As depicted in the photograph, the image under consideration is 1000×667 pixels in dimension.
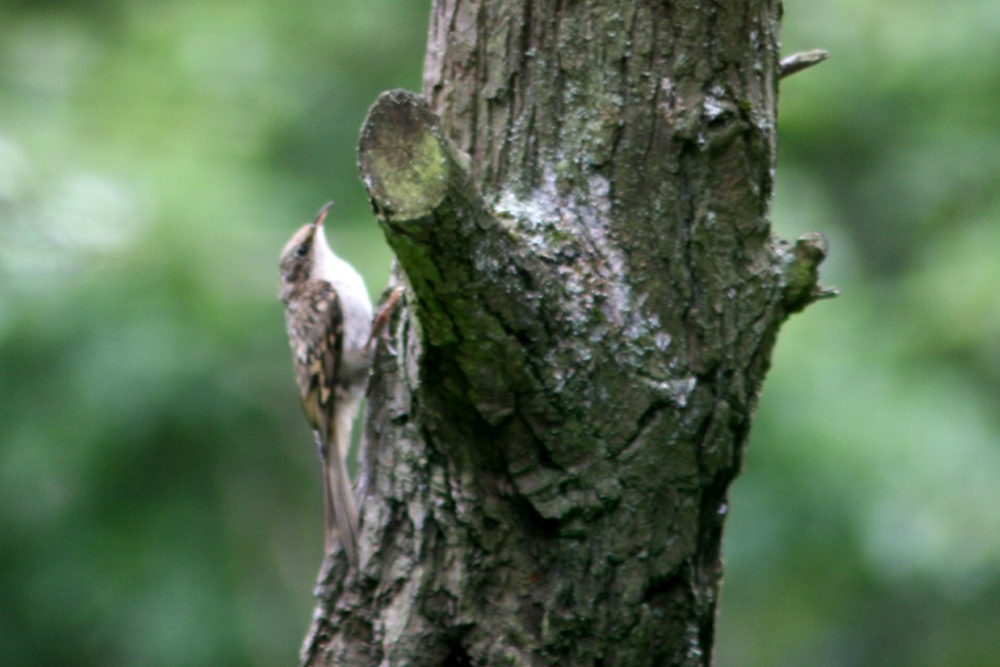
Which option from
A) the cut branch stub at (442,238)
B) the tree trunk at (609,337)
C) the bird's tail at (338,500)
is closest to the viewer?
the cut branch stub at (442,238)

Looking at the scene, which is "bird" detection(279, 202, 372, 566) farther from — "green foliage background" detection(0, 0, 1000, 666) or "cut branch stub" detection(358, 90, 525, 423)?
"cut branch stub" detection(358, 90, 525, 423)


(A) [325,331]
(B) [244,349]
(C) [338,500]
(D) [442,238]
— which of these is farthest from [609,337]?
(B) [244,349]

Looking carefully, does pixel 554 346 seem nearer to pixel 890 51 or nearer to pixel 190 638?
pixel 190 638

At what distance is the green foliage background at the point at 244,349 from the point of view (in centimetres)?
436

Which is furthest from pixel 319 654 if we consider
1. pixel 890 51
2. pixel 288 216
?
pixel 890 51

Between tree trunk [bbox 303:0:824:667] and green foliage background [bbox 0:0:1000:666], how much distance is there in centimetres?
233

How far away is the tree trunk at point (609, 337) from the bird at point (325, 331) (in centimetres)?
164

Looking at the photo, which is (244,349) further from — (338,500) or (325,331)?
(338,500)

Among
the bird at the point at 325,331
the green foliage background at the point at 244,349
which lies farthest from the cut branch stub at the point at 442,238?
the green foliage background at the point at 244,349

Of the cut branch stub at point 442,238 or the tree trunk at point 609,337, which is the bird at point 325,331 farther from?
the cut branch stub at point 442,238

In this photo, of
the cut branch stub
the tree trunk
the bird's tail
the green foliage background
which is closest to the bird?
the bird's tail

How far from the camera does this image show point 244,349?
4641 millimetres

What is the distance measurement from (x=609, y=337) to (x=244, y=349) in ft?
9.07

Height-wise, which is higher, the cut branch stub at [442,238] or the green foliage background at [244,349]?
the green foliage background at [244,349]
